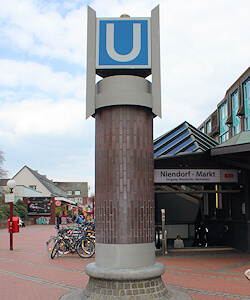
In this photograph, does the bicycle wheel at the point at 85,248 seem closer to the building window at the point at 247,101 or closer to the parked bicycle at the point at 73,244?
the parked bicycle at the point at 73,244

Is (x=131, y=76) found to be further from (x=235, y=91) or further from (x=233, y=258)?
(x=235, y=91)

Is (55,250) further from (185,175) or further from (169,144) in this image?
(169,144)

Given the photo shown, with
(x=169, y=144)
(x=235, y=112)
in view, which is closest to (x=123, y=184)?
(x=169, y=144)

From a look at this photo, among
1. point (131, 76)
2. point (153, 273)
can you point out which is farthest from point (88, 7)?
point (153, 273)

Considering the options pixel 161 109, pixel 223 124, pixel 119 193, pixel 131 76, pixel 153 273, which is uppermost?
pixel 223 124

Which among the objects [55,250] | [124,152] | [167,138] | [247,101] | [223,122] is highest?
[247,101]

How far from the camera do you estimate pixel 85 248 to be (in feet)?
46.6

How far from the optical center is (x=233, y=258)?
13719mm

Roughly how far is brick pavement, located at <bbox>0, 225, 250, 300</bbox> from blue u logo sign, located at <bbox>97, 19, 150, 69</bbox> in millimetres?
4915

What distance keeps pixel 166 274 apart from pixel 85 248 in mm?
4689

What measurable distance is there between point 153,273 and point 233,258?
7.93 meters

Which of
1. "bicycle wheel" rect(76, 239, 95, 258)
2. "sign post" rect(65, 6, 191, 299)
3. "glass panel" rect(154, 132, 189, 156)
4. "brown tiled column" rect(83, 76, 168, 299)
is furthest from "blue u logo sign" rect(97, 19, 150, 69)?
"glass panel" rect(154, 132, 189, 156)

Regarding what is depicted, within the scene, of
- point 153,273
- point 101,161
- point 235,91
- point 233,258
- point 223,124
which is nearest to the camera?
point 153,273

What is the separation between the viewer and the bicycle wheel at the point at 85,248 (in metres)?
14.1
